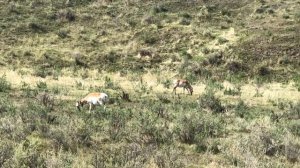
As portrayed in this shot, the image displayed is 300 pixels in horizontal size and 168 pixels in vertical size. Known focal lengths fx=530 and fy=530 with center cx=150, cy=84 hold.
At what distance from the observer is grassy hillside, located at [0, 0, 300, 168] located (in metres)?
13.4

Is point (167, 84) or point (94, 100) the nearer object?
point (94, 100)

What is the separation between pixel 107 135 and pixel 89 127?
0.68m

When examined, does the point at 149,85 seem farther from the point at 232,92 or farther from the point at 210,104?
the point at 210,104

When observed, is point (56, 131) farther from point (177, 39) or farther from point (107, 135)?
point (177, 39)

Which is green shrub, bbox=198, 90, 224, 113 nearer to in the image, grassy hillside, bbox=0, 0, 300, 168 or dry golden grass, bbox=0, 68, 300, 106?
grassy hillside, bbox=0, 0, 300, 168

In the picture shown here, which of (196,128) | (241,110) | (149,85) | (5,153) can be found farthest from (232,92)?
(5,153)

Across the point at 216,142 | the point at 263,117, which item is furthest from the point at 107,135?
the point at 263,117

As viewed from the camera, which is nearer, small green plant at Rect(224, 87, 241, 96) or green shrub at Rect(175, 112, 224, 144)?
green shrub at Rect(175, 112, 224, 144)

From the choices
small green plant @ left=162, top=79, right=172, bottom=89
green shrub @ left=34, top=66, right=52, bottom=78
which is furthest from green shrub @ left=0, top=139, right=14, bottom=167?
green shrub @ left=34, top=66, right=52, bottom=78

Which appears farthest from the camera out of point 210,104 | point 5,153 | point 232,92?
point 232,92

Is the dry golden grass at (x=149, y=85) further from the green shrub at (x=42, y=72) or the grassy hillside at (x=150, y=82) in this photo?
the green shrub at (x=42, y=72)

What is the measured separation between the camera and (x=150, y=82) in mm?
31797

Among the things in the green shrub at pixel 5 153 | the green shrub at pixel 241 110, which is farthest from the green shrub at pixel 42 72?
the green shrub at pixel 5 153

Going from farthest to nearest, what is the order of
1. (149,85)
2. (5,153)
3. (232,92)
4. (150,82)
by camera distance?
(150,82)
(149,85)
(232,92)
(5,153)
